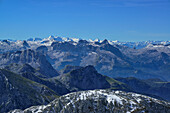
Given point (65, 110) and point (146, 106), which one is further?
point (65, 110)

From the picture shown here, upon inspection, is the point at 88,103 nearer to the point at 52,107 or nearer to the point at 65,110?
the point at 65,110

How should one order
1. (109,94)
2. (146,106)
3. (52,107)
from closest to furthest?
(146,106)
(109,94)
(52,107)

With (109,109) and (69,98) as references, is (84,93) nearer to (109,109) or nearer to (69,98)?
(69,98)

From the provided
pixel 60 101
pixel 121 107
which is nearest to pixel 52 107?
pixel 60 101

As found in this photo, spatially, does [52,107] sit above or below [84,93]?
below

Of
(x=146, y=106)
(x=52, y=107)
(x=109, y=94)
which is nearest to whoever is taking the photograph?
(x=146, y=106)

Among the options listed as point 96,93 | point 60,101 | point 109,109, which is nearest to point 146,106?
point 109,109
